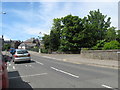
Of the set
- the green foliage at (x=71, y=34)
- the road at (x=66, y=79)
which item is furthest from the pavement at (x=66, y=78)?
the green foliage at (x=71, y=34)

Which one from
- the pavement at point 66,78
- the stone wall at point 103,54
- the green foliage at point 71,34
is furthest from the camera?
the green foliage at point 71,34

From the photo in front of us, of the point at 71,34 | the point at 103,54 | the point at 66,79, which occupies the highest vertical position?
the point at 71,34

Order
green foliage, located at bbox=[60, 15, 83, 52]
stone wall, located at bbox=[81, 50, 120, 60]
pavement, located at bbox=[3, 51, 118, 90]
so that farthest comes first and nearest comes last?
green foliage, located at bbox=[60, 15, 83, 52] → stone wall, located at bbox=[81, 50, 120, 60] → pavement, located at bbox=[3, 51, 118, 90]

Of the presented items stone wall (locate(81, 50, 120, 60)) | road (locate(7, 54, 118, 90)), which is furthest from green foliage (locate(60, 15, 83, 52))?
road (locate(7, 54, 118, 90))

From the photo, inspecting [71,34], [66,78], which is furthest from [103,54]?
[71,34]

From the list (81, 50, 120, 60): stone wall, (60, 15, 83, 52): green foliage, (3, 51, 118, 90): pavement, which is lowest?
(3, 51, 118, 90): pavement

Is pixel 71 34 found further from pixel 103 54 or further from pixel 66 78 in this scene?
pixel 66 78

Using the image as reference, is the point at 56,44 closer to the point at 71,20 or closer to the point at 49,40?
the point at 49,40

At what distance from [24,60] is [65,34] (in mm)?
23252

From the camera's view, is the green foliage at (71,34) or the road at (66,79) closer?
the road at (66,79)

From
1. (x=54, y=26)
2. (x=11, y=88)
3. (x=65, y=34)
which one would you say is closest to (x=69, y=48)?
(x=65, y=34)

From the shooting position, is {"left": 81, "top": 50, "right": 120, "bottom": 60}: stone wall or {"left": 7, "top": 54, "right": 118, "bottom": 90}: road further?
{"left": 81, "top": 50, "right": 120, "bottom": 60}: stone wall

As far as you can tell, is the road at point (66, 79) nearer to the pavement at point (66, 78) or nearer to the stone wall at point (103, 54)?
the pavement at point (66, 78)

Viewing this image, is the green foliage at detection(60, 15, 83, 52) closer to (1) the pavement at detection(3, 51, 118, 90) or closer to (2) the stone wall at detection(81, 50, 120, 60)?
(2) the stone wall at detection(81, 50, 120, 60)
